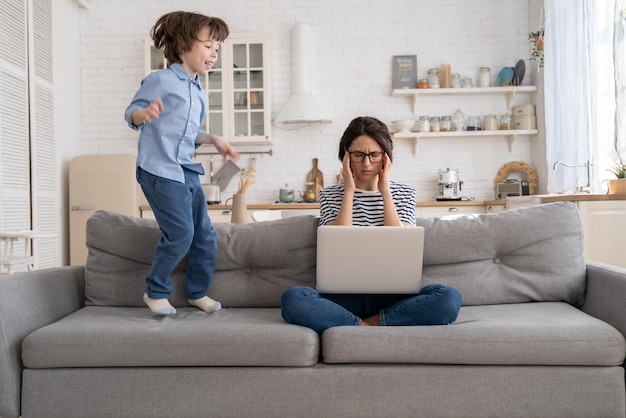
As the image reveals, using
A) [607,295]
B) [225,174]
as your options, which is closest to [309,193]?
[225,174]

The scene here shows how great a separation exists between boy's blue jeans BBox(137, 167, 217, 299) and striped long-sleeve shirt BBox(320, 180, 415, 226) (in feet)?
1.61

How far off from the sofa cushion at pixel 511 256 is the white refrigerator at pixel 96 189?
148 inches

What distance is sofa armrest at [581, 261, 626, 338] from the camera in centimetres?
211

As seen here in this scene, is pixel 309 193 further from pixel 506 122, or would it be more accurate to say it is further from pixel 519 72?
pixel 519 72

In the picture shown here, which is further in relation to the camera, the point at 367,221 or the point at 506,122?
the point at 506,122

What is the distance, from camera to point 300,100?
602 centimetres

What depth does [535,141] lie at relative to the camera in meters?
6.09

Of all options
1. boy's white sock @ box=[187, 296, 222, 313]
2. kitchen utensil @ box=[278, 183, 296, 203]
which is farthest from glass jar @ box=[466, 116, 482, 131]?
boy's white sock @ box=[187, 296, 222, 313]

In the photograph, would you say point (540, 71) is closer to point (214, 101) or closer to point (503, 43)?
point (503, 43)

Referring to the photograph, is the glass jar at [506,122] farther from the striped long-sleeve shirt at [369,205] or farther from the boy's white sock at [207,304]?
the boy's white sock at [207,304]

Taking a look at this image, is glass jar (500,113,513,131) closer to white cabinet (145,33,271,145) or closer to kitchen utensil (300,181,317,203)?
kitchen utensil (300,181,317,203)

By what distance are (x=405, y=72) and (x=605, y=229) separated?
2923mm

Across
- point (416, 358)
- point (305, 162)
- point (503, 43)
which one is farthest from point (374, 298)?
point (503, 43)

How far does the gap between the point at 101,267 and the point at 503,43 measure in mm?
4943
